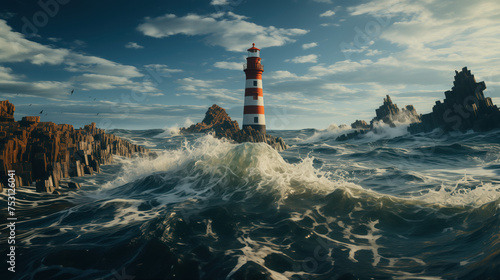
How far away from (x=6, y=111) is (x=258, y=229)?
56.5 ft

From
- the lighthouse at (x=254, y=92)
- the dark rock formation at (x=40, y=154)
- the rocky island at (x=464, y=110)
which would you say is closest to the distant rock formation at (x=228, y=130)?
the lighthouse at (x=254, y=92)

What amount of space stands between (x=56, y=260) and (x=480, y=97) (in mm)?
42927

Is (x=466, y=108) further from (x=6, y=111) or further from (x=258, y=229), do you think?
(x=6, y=111)

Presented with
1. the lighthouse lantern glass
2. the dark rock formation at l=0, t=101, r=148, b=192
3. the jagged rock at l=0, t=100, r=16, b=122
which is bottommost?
the dark rock formation at l=0, t=101, r=148, b=192

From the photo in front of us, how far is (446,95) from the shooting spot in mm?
36844

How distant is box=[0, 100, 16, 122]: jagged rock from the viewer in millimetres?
15125

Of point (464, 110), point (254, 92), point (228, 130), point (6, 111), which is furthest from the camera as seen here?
point (228, 130)

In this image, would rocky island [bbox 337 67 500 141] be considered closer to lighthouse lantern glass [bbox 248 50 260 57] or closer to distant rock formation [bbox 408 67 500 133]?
distant rock formation [bbox 408 67 500 133]

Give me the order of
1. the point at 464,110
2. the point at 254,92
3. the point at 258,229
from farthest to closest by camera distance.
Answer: the point at 464,110
the point at 254,92
the point at 258,229

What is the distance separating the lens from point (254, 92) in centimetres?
2972

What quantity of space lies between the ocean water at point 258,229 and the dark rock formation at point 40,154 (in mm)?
1423

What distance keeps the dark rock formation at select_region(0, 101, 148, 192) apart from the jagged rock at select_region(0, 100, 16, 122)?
56 mm

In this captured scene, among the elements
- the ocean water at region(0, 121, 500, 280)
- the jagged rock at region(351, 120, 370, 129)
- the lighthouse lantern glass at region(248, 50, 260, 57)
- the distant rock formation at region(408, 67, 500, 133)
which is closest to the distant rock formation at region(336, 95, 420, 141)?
the jagged rock at region(351, 120, 370, 129)

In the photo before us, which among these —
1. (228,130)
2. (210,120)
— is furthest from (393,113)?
(210,120)
